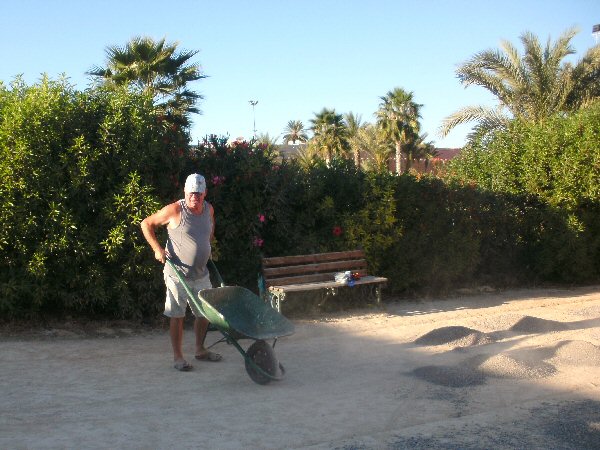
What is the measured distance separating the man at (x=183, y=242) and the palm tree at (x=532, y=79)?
630 inches

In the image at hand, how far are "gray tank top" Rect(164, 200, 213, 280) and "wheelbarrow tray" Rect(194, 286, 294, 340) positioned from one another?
0.41 meters

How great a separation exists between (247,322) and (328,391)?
1.02m

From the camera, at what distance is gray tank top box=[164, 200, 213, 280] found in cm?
703

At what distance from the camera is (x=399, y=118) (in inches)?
1781

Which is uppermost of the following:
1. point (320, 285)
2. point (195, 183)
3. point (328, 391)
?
point (195, 183)

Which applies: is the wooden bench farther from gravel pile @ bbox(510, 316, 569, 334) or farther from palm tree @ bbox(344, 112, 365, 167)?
palm tree @ bbox(344, 112, 365, 167)

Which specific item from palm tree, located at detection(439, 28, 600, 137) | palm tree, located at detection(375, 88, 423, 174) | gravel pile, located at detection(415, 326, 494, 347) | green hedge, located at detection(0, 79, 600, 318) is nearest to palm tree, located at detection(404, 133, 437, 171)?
palm tree, located at detection(375, 88, 423, 174)

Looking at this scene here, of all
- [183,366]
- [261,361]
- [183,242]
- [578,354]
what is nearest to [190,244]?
[183,242]

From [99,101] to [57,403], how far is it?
4.19m

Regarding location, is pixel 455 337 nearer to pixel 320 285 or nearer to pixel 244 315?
pixel 320 285

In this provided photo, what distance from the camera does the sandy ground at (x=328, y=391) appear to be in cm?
517

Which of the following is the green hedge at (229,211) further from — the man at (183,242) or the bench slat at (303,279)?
the man at (183,242)

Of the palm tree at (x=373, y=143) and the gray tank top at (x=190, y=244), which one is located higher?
the palm tree at (x=373, y=143)

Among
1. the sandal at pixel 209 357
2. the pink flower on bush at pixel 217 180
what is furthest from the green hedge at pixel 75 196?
the sandal at pixel 209 357
